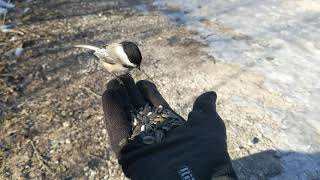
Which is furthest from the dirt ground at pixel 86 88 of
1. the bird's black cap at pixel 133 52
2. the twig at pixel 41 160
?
the bird's black cap at pixel 133 52

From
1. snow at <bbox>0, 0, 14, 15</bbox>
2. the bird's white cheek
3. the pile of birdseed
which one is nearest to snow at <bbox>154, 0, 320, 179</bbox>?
the pile of birdseed

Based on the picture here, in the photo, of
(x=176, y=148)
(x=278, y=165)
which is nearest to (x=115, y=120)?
(x=176, y=148)

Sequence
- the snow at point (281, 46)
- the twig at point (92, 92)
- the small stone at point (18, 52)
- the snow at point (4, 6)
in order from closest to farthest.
A: the snow at point (281, 46) → the twig at point (92, 92) → the small stone at point (18, 52) → the snow at point (4, 6)

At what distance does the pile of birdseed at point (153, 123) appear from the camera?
3.14 metres

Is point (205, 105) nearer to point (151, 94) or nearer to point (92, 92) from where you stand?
point (151, 94)

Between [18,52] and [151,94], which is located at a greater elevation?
[151,94]

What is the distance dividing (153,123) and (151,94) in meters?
0.40

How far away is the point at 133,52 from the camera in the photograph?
3.95 m

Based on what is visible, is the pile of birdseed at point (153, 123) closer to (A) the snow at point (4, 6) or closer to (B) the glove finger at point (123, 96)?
(B) the glove finger at point (123, 96)

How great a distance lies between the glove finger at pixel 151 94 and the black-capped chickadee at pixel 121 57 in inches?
13.6

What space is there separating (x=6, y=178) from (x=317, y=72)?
364cm

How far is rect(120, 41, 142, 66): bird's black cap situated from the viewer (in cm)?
395

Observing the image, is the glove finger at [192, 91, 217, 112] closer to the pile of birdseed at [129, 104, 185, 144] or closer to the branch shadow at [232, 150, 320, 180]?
the pile of birdseed at [129, 104, 185, 144]

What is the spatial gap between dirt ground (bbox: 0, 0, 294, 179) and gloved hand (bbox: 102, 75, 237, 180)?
693 millimetres
